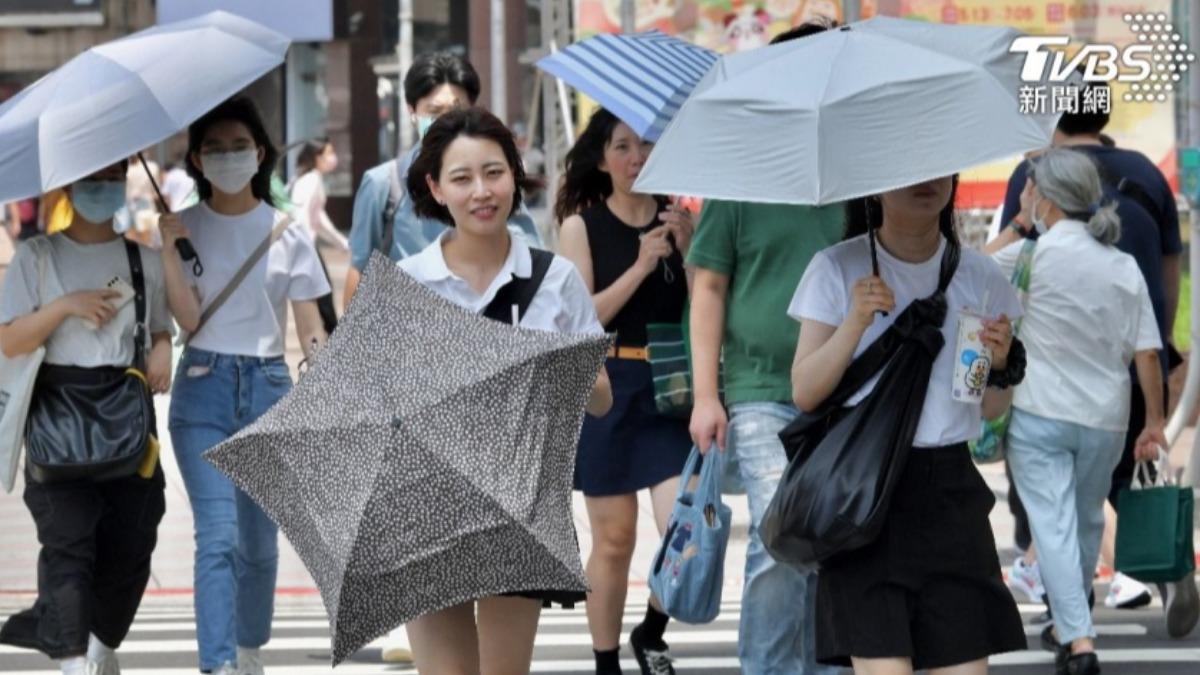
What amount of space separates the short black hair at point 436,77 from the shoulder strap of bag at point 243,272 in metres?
0.65

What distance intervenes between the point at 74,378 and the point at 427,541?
245 cm

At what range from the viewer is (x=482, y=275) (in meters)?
5.29

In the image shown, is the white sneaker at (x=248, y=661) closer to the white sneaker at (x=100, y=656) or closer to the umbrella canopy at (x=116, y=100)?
the white sneaker at (x=100, y=656)

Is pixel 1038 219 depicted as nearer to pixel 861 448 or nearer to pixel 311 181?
pixel 861 448

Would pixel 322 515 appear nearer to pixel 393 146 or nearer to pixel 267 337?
pixel 267 337

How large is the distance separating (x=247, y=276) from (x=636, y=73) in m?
1.33

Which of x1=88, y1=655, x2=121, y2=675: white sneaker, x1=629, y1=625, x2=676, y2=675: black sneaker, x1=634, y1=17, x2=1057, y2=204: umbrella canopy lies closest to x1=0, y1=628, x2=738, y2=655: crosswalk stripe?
x1=629, y1=625, x2=676, y2=675: black sneaker

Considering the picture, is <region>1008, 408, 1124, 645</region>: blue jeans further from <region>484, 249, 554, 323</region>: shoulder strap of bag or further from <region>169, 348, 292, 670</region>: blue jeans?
<region>484, 249, 554, 323</region>: shoulder strap of bag

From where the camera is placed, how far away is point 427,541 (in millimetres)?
4742

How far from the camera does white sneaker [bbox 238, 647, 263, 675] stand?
7512 millimetres

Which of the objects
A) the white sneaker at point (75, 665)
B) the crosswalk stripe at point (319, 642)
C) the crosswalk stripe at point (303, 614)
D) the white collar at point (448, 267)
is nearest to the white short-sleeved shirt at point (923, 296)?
the white collar at point (448, 267)

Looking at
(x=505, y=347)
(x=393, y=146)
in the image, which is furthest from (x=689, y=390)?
(x=393, y=146)

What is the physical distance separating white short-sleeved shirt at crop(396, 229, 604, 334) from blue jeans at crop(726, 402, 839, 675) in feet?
3.19

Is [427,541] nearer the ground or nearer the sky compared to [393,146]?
nearer the sky
